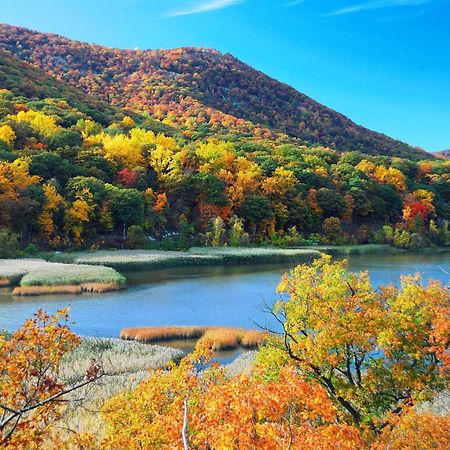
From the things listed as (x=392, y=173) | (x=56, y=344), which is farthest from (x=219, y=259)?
(x=392, y=173)

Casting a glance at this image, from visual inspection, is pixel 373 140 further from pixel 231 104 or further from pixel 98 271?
pixel 98 271

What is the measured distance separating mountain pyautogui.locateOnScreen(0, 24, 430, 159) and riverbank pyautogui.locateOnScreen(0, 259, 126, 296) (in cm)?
9900

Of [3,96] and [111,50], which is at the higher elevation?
[111,50]

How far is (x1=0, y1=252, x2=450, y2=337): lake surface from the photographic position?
28734mm

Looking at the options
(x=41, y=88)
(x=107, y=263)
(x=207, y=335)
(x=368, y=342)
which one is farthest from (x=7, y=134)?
(x=368, y=342)

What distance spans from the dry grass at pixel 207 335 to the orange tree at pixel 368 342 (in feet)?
37.8

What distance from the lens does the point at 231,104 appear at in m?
157

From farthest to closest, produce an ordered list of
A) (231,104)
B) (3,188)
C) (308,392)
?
(231,104) → (3,188) → (308,392)

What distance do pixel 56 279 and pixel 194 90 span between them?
5007 inches

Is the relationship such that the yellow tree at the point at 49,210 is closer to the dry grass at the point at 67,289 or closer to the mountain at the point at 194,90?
the dry grass at the point at 67,289

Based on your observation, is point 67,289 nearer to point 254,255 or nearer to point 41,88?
point 254,255

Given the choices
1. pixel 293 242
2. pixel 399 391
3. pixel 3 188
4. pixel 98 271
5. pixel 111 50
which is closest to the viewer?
pixel 399 391

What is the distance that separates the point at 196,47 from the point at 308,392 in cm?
18838

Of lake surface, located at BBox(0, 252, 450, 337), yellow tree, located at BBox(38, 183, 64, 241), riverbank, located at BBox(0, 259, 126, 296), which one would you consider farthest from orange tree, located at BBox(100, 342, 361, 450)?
yellow tree, located at BBox(38, 183, 64, 241)
